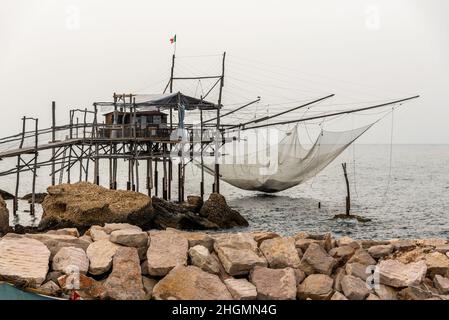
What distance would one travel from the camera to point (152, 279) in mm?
8516

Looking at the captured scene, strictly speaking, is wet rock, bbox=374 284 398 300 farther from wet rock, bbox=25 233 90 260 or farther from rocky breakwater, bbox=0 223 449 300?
wet rock, bbox=25 233 90 260

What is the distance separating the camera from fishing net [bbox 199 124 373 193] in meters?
32.4

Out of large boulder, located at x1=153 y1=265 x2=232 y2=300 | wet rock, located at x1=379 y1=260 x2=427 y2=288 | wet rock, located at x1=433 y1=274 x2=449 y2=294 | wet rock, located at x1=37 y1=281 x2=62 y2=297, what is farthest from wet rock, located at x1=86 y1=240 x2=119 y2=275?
wet rock, located at x1=433 y1=274 x2=449 y2=294

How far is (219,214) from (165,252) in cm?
1564

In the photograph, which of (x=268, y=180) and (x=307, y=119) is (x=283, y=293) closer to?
(x=307, y=119)

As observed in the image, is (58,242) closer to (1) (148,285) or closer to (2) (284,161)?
(1) (148,285)

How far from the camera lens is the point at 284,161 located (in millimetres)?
36312

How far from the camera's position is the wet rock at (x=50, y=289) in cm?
795

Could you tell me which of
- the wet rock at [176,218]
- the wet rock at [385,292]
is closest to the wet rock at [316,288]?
the wet rock at [385,292]

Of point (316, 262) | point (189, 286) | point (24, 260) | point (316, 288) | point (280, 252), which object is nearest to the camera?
point (189, 286)

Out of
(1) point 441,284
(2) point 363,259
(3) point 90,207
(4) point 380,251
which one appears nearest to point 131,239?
(2) point 363,259
